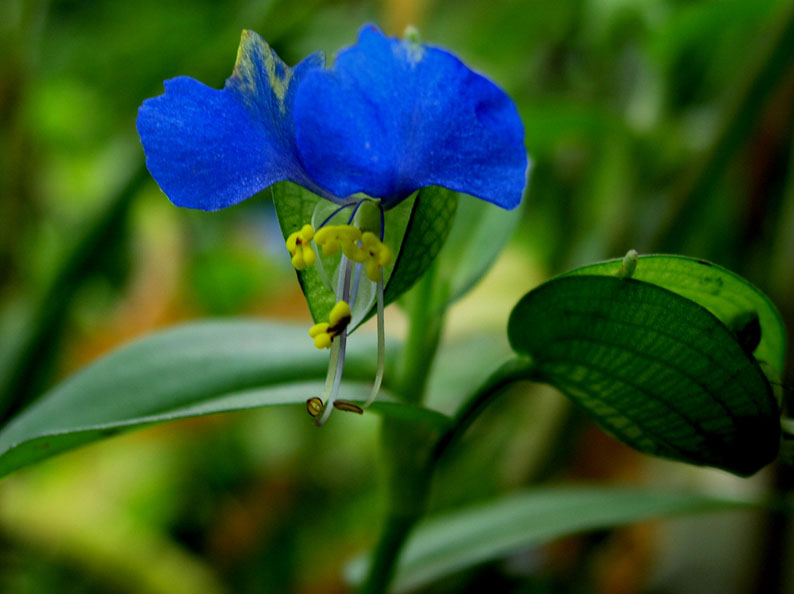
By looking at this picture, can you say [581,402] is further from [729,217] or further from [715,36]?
[729,217]

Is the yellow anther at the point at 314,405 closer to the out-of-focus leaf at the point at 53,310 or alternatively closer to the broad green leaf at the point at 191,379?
the broad green leaf at the point at 191,379

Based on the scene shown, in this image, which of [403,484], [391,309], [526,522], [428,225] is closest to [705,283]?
[428,225]

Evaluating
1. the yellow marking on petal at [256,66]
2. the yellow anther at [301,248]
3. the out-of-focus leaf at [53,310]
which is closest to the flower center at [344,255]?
the yellow anther at [301,248]

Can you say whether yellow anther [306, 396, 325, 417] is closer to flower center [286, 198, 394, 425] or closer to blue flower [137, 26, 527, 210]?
flower center [286, 198, 394, 425]

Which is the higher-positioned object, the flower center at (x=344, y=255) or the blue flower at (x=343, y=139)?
the blue flower at (x=343, y=139)

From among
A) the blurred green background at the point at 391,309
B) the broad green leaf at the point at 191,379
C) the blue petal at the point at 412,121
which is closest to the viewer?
the blue petal at the point at 412,121

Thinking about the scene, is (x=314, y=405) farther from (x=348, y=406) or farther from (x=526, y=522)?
(x=526, y=522)

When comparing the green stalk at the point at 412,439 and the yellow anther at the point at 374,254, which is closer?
the yellow anther at the point at 374,254
